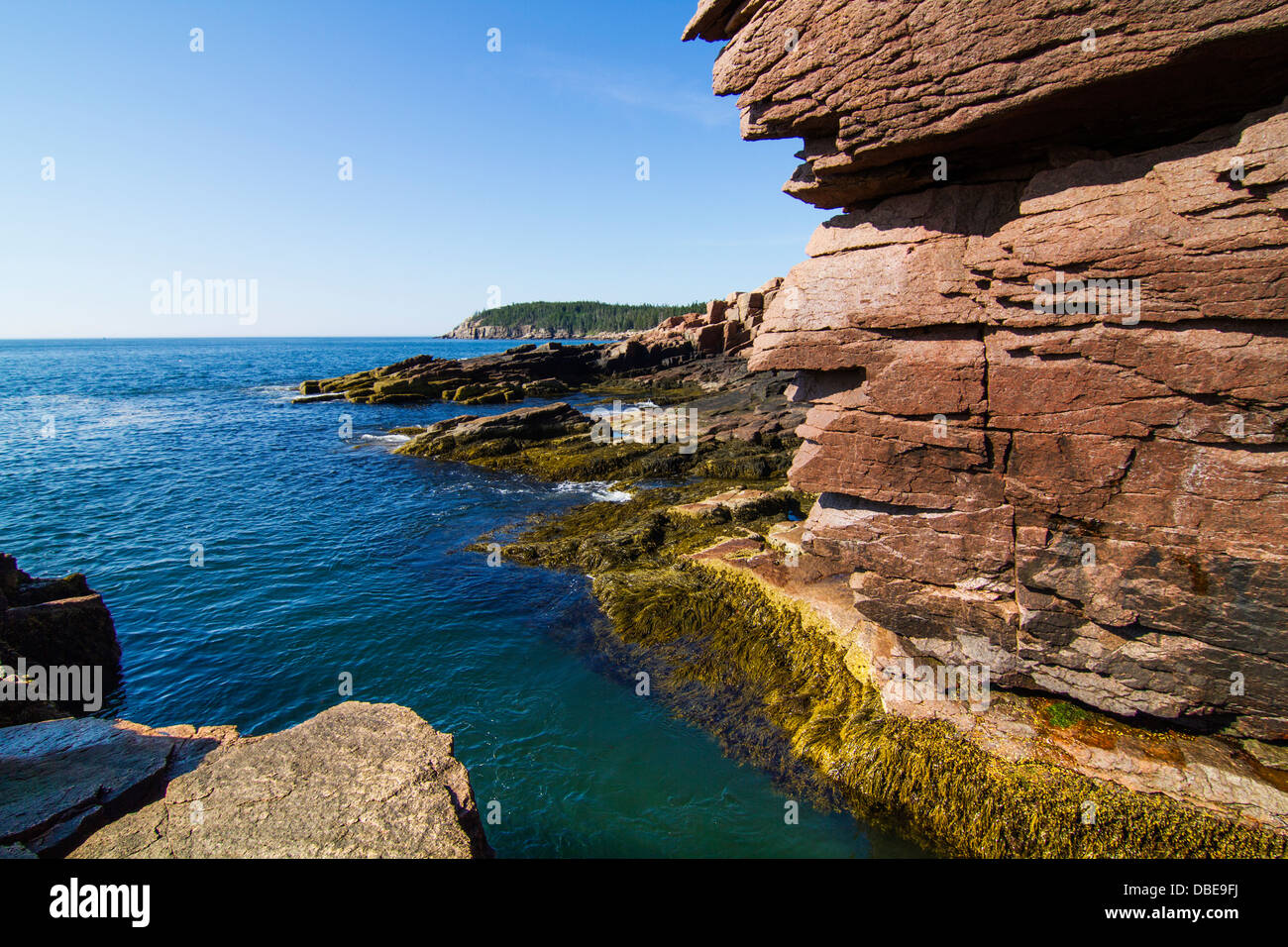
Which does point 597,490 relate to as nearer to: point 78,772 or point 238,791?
point 78,772

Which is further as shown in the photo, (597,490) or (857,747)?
(597,490)

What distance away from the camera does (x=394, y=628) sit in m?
16.3

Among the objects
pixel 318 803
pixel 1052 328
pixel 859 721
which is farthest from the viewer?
pixel 859 721

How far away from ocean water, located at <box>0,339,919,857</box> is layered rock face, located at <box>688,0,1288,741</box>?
5041 mm

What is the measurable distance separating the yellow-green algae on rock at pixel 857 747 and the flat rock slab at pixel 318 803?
660 centimetres

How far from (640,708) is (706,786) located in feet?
8.42

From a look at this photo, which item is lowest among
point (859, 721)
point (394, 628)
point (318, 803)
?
point (859, 721)

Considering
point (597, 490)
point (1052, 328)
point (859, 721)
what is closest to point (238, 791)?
point (859, 721)

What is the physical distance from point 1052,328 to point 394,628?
16540 mm

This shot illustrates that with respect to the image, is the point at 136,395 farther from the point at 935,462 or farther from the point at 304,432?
the point at 935,462

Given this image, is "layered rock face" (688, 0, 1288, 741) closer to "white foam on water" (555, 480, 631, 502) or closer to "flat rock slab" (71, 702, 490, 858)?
"flat rock slab" (71, 702, 490, 858)

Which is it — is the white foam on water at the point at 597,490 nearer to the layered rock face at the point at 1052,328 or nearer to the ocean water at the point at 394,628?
the ocean water at the point at 394,628

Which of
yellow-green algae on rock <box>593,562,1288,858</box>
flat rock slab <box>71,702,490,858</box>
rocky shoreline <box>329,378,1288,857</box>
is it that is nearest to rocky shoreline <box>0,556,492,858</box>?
flat rock slab <box>71,702,490,858</box>

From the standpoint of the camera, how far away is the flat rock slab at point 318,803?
5898mm
